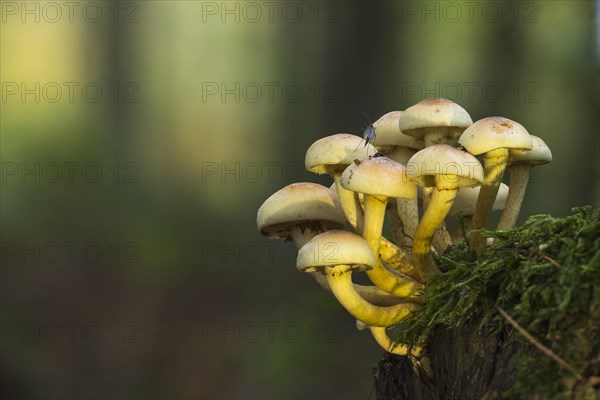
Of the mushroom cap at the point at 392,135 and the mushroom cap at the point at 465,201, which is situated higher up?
the mushroom cap at the point at 392,135

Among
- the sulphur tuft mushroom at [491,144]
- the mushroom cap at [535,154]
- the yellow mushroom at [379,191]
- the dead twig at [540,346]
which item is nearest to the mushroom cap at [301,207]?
the yellow mushroom at [379,191]

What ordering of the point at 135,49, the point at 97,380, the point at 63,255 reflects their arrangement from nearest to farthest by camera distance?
the point at 97,380 < the point at 63,255 < the point at 135,49

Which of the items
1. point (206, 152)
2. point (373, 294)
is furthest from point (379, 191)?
point (206, 152)

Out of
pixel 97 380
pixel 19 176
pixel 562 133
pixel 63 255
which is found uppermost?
pixel 562 133

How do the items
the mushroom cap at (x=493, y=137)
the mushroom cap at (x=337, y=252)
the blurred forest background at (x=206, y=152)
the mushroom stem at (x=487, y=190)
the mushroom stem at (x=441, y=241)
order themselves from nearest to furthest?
1. the mushroom cap at (x=337, y=252)
2. the mushroom cap at (x=493, y=137)
3. the mushroom stem at (x=487, y=190)
4. the mushroom stem at (x=441, y=241)
5. the blurred forest background at (x=206, y=152)

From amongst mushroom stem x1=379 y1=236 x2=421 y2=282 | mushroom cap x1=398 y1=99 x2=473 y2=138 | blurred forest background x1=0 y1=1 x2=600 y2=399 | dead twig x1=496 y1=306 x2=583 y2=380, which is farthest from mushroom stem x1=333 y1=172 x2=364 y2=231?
blurred forest background x1=0 y1=1 x2=600 y2=399

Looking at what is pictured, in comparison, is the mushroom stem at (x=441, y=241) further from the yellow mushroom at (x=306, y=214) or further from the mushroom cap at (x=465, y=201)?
the yellow mushroom at (x=306, y=214)

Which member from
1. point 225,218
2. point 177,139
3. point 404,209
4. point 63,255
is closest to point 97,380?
point 63,255

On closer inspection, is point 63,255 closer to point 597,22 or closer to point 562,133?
point 562,133
